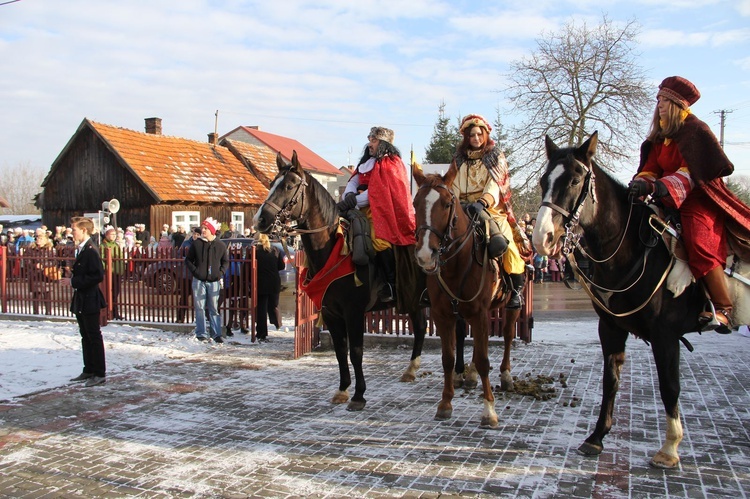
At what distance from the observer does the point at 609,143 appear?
26.5 m

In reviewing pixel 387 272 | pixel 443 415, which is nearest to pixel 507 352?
pixel 443 415

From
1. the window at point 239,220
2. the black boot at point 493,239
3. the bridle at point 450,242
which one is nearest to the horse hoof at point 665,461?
the bridle at point 450,242

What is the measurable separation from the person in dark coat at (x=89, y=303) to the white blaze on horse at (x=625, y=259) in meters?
6.14

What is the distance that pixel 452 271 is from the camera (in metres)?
5.87

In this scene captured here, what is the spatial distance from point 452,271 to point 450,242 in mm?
333

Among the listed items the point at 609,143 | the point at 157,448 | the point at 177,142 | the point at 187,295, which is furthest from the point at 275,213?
the point at 177,142

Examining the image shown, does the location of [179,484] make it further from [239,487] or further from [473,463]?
[473,463]

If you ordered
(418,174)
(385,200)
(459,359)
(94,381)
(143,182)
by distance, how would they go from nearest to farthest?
1. (418,174)
2. (385,200)
3. (459,359)
4. (94,381)
5. (143,182)

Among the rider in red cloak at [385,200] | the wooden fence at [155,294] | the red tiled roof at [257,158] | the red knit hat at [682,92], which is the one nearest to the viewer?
the red knit hat at [682,92]

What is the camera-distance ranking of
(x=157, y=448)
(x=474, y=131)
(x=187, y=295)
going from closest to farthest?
1. (x=157, y=448)
2. (x=474, y=131)
3. (x=187, y=295)

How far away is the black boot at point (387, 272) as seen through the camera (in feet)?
23.2

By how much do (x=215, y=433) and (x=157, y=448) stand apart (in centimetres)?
59

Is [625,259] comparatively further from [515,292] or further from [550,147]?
[515,292]

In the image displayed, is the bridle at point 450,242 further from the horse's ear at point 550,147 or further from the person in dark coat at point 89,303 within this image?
the person in dark coat at point 89,303
